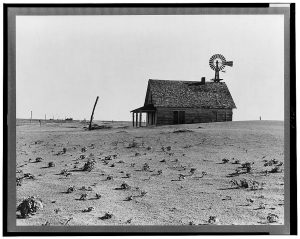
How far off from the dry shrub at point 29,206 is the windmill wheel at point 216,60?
6.31 metres

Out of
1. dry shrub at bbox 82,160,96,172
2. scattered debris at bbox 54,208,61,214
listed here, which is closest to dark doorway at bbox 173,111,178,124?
dry shrub at bbox 82,160,96,172

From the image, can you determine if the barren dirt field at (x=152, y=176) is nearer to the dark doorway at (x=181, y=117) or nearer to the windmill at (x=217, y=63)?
the dark doorway at (x=181, y=117)

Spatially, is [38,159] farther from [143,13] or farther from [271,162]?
[271,162]

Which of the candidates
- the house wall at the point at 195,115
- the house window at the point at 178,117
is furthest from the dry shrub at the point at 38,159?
the house wall at the point at 195,115

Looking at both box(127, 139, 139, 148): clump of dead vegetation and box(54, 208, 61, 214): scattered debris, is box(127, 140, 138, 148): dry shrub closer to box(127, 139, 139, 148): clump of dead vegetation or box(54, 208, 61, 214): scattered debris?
box(127, 139, 139, 148): clump of dead vegetation

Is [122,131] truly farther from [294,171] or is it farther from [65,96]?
[294,171]

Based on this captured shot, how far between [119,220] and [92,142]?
13.2 feet

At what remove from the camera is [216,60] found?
13.7 meters

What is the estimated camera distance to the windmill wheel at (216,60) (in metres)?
13.6

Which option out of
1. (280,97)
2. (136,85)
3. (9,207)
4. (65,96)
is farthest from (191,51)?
(9,207)

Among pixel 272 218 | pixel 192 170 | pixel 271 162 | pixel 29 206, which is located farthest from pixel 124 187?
pixel 271 162

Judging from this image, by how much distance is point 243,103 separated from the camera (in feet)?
47.3

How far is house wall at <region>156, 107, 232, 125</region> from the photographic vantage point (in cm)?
1723

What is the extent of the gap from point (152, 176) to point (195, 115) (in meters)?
4.41
